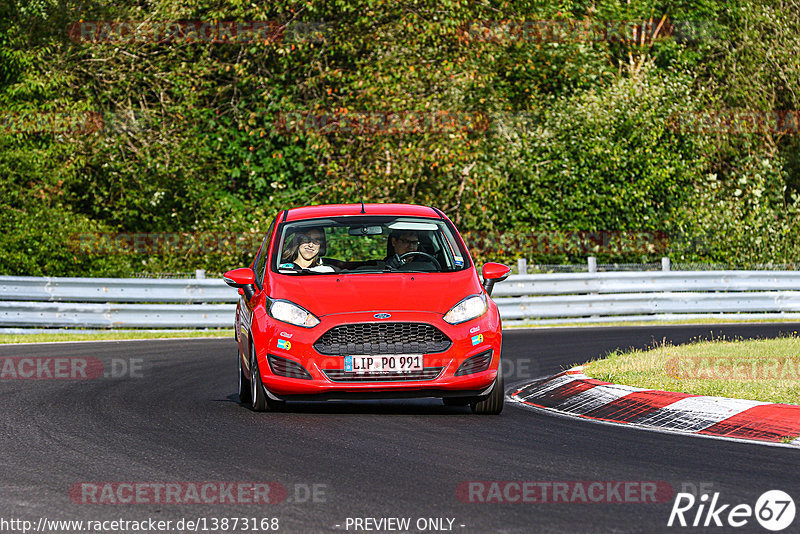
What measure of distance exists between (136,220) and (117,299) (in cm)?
806

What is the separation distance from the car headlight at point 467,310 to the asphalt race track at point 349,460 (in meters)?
0.79

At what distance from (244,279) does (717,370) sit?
14.4 feet

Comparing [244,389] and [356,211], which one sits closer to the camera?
[244,389]

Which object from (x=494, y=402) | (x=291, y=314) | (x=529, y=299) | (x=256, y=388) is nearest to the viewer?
(x=291, y=314)

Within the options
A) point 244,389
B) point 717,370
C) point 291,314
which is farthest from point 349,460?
point 717,370

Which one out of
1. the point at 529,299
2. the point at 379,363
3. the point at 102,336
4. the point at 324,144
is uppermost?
the point at 324,144

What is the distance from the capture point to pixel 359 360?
9.05 metres

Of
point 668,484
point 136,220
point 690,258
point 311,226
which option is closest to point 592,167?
point 690,258

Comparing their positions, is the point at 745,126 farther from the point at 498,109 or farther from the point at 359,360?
the point at 359,360

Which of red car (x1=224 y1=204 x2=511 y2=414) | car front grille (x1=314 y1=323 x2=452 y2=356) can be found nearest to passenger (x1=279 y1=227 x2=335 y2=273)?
red car (x1=224 y1=204 x2=511 y2=414)

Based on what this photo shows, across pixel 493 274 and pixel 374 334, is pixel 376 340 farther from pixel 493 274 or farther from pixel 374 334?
pixel 493 274

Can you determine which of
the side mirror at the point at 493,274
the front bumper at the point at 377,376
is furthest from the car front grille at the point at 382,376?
the side mirror at the point at 493,274

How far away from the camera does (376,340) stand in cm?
905

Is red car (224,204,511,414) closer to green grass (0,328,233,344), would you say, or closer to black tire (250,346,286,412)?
black tire (250,346,286,412)
